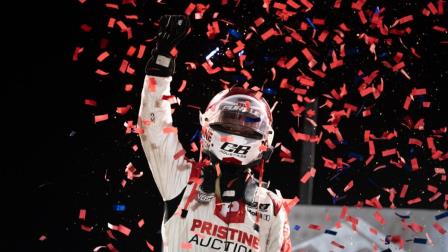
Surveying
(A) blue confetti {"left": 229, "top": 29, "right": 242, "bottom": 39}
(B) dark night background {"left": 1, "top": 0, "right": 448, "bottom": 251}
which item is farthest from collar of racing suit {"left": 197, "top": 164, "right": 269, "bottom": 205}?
(A) blue confetti {"left": 229, "top": 29, "right": 242, "bottom": 39}

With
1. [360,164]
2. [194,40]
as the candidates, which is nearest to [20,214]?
[194,40]

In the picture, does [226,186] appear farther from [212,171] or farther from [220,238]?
[220,238]

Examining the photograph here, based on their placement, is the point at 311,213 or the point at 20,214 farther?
the point at 20,214

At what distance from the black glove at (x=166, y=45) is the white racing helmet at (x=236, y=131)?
0.35 metres

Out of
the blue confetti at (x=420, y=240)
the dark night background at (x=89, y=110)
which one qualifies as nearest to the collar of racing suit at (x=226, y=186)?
the dark night background at (x=89, y=110)

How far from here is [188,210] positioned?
12.6ft

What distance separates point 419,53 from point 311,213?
72.6 inches

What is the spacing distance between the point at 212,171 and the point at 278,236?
0.52m

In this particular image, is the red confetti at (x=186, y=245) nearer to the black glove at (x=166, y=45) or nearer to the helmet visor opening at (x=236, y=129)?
the helmet visor opening at (x=236, y=129)

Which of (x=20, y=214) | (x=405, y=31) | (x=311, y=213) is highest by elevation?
(x=405, y=31)

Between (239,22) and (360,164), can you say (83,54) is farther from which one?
(360,164)

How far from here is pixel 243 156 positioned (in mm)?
3777

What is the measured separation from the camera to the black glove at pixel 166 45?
3766 millimetres

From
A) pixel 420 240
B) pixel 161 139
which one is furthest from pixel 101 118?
pixel 420 240
